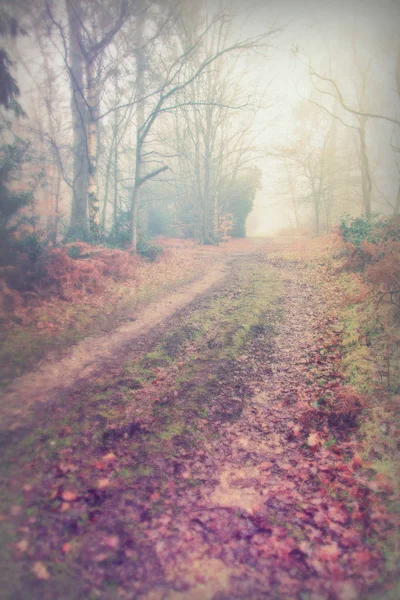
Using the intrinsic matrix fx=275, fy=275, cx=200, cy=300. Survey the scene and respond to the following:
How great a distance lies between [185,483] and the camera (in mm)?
3166

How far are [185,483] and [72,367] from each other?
304 centimetres

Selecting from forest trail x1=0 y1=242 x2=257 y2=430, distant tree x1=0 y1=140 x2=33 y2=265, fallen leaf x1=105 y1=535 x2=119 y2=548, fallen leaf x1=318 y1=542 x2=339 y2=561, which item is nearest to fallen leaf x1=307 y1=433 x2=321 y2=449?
fallen leaf x1=318 y1=542 x2=339 y2=561

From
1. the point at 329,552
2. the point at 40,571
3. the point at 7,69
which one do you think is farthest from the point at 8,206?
the point at 329,552

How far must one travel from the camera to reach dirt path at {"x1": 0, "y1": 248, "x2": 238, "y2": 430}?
159 inches

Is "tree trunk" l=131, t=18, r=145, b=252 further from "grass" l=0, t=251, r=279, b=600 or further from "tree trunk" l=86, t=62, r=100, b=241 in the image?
"grass" l=0, t=251, r=279, b=600

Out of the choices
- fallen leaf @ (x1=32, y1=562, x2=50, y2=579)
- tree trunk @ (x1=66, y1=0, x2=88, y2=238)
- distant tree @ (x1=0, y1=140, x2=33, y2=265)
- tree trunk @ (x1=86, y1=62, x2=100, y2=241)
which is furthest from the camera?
tree trunk @ (x1=66, y1=0, x2=88, y2=238)

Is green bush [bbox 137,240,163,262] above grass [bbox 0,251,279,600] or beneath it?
above

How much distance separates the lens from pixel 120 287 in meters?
9.21

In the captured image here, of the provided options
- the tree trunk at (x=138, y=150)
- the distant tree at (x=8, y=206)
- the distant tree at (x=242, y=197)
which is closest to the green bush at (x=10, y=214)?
the distant tree at (x=8, y=206)

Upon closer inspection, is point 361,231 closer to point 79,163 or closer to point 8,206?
point 79,163

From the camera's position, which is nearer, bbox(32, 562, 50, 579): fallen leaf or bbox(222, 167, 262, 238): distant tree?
bbox(32, 562, 50, 579): fallen leaf

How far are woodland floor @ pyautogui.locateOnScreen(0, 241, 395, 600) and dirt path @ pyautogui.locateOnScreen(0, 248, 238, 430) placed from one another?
1.4 inches

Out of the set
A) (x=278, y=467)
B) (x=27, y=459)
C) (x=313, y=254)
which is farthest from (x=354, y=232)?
(x=27, y=459)

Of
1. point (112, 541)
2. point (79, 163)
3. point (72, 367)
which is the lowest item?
point (112, 541)
